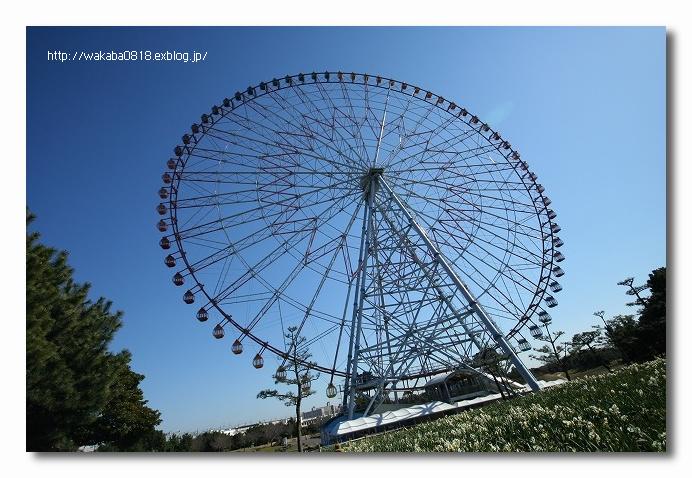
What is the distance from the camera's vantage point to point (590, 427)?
406 cm

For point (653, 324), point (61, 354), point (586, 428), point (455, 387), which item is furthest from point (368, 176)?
point (586, 428)

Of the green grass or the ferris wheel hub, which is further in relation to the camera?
the ferris wheel hub

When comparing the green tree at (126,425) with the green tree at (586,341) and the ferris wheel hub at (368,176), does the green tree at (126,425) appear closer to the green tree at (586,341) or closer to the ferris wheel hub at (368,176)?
the ferris wheel hub at (368,176)

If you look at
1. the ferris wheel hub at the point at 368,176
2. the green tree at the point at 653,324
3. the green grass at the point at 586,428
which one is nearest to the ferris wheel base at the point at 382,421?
the green tree at the point at 653,324

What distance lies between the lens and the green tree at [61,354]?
25.5ft

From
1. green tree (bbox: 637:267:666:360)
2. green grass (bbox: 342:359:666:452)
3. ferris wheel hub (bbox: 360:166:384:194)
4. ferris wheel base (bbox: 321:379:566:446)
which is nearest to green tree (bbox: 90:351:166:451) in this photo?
ferris wheel base (bbox: 321:379:566:446)

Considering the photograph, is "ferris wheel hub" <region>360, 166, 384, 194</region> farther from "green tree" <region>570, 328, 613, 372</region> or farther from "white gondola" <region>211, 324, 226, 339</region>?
"green tree" <region>570, 328, 613, 372</region>

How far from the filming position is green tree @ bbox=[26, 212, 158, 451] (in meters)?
7.78

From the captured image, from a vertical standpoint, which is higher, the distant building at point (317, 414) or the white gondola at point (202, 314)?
the white gondola at point (202, 314)

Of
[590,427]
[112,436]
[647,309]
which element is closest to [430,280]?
[647,309]

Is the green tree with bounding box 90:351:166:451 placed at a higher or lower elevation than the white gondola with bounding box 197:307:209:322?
lower

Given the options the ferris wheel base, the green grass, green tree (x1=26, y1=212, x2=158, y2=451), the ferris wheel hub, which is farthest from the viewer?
the ferris wheel hub

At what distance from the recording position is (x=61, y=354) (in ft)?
33.5
